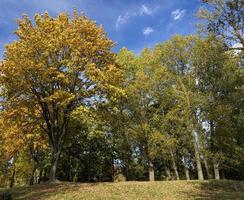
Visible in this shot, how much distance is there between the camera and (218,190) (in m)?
20.4

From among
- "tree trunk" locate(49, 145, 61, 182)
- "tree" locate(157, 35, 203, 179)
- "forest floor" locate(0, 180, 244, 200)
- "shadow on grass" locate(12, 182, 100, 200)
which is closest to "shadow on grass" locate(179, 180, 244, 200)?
"forest floor" locate(0, 180, 244, 200)

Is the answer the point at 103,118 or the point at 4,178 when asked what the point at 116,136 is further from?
the point at 4,178

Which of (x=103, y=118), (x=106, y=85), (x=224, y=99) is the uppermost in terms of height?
(x=224, y=99)

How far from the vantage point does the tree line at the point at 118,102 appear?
23.7 metres

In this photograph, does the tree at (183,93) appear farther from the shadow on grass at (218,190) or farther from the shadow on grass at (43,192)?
the shadow on grass at (43,192)

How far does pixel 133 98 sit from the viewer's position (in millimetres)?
36500

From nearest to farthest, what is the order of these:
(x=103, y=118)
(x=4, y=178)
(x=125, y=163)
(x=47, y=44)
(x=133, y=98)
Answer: (x=47, y=44), (x=103, y=118), (x=133, y=98), (x=125, y=163), (x=4, y=178)

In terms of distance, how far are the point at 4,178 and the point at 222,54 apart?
44320 mm

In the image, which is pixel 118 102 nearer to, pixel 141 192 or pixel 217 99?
pixel 217 99

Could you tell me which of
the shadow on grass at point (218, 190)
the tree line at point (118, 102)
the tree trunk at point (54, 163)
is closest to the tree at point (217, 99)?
the tree line at point (118, 102)

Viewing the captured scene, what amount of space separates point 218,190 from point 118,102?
1781 centimetres

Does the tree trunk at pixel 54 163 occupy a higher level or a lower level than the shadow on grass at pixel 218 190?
higher

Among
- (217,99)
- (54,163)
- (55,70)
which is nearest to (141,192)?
(54,163)

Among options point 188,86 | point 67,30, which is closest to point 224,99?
point 188,86
